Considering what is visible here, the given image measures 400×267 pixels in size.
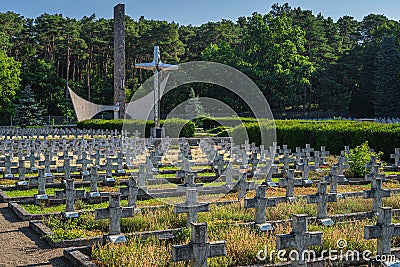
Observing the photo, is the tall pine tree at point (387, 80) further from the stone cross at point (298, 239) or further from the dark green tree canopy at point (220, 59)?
the stone cross at point (298, 239)

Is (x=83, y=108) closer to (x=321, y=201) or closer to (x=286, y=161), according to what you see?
(x=286, y=161)

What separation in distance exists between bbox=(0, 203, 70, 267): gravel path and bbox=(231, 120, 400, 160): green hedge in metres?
13.2

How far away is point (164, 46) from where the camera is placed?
A: 5859 centimetres

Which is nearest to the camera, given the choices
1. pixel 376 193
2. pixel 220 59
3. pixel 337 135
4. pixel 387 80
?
pixel 376 193

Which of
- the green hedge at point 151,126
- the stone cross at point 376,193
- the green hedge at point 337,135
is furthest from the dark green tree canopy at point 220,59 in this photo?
the stone cross at point 376,193

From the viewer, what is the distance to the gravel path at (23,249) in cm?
632

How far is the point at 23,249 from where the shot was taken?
6.90m

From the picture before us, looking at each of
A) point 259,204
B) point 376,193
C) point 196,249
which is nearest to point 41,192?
point 259,204

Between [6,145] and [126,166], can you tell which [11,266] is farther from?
[6,145]

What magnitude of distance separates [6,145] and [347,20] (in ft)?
211

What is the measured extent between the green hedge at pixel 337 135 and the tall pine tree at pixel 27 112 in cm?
→ 2906

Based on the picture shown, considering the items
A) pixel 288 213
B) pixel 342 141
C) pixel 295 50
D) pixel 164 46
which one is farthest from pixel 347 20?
pixel 288 213

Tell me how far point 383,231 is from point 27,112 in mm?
46885

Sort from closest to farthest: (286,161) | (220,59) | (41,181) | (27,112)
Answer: (41,181) < (286,161) < (27,112) < (220,59)
